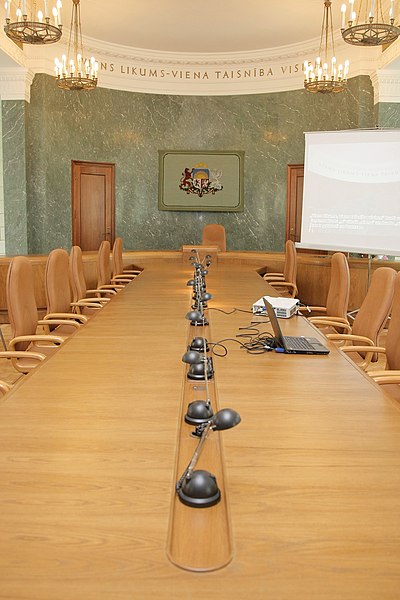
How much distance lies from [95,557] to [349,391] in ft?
4.18

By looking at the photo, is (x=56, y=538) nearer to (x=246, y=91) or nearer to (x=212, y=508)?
(x=212, y=508)

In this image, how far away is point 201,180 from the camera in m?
10.9

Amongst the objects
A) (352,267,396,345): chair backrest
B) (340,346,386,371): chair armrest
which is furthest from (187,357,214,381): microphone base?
(352,267,396,345): chair backrest

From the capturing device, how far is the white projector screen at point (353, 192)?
21.5 feet

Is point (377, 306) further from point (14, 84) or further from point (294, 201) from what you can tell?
point (294, 201)

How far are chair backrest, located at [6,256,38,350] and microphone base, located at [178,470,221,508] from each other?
89.1 inches

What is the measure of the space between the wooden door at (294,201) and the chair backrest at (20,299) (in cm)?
739

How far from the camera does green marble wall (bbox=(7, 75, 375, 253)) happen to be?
9.89 metres

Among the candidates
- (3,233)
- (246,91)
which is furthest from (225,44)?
(3,233)

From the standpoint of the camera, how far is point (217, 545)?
1111 mm

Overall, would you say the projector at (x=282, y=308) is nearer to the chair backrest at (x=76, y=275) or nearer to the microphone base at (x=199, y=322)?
the microphone base at (x=199, y=322)

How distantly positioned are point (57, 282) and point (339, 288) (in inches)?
75.2

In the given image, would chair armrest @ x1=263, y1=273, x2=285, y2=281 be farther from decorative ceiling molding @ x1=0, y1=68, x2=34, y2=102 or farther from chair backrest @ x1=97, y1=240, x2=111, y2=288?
decorative ceiling molding @ x1=0, y1=68, x2=34, y2=102

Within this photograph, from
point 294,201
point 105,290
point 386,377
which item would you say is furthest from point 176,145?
point 386,377
